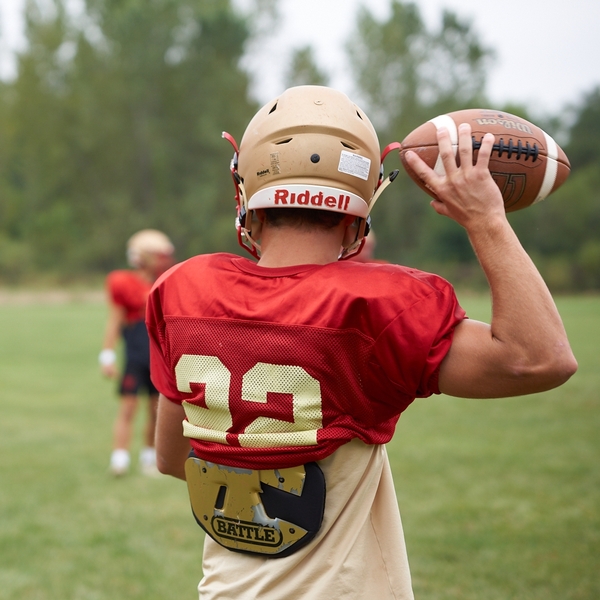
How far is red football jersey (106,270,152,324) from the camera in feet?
22.4

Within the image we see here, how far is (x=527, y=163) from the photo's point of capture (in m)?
1.95

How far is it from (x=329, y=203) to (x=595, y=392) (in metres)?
9.98

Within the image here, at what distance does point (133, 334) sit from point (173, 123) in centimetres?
3400

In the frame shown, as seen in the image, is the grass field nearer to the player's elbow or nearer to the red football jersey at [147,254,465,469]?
the red football jersey at [147,254,465,469]

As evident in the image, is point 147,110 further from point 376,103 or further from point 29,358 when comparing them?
point 29,358

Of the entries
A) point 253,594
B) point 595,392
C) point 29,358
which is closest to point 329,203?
point 253,594

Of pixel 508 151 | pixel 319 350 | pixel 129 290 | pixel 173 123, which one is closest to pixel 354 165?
pixel 508 151

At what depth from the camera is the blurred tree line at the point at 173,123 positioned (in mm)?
38281

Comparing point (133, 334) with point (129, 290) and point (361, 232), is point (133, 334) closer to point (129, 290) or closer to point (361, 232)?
point (129, 290)

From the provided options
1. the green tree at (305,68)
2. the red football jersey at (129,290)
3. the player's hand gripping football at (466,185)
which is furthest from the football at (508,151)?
the green tree at (305,68)

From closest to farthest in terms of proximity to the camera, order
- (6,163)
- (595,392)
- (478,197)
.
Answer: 1. (478,197)
2. (595,392)
3. (6,163)

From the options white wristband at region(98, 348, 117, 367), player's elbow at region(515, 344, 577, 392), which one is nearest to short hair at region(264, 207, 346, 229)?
player's elbow at region(515, 344, 577, 392)

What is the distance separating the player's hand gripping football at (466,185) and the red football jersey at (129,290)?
17.4 ft

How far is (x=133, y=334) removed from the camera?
6969 millimetres
